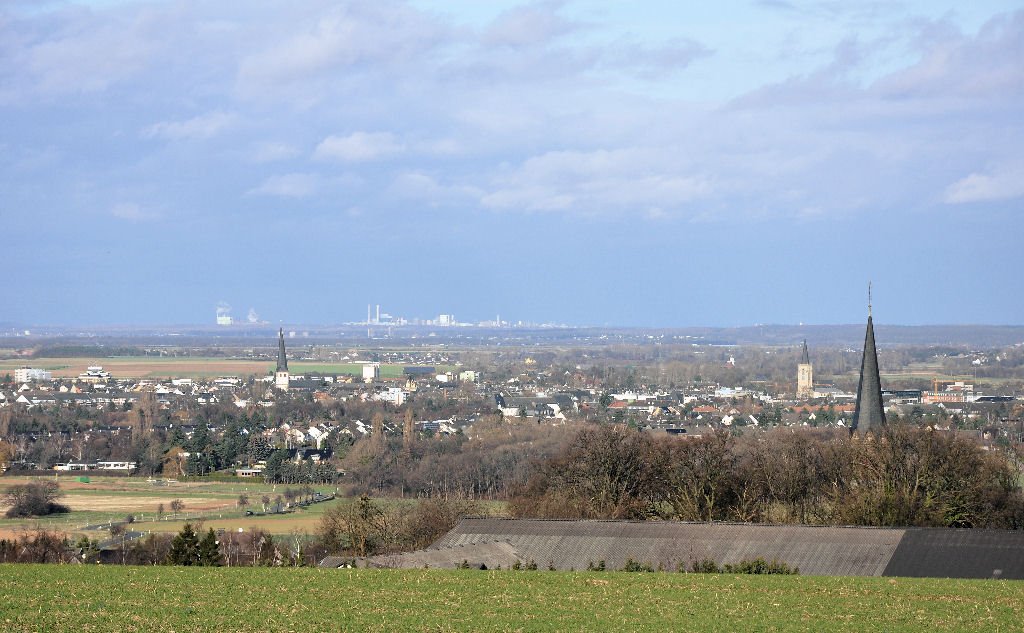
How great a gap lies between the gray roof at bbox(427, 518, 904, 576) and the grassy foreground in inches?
177

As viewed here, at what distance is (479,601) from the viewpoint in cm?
2631

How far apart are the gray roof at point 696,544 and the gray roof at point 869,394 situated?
1103 inches

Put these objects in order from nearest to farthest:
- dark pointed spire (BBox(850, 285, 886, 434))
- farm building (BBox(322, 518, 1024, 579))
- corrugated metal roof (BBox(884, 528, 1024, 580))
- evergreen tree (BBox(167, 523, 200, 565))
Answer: corrugated metal roof (BBox(884, 528, 1024, 580)) → farm building (BBox(322, 518, 1024, 579)) → evergreen tree (BBox(167, 523, 200, 565)) → dark pointed spire (BBox(850, 285, 886, 434))

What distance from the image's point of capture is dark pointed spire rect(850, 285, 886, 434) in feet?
213

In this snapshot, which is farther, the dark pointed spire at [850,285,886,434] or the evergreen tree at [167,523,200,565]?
the dark pointed spire at [850,285,886,434]

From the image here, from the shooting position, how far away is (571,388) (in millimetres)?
193125

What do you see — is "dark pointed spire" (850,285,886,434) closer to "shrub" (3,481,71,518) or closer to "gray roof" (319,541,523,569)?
"gray roof" (319,541,523,569)

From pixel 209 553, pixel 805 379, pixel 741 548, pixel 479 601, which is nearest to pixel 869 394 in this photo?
pixel 741 548

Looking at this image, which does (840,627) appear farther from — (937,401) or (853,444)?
(937,401)

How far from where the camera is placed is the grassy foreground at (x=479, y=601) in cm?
2347

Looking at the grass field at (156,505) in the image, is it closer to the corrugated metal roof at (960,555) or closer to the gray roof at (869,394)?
the gray roof at (869,394)

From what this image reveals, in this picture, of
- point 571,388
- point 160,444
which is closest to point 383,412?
point 160,444

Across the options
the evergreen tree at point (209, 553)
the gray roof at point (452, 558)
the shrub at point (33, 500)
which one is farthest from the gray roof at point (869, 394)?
the shrub at point (33, 500)

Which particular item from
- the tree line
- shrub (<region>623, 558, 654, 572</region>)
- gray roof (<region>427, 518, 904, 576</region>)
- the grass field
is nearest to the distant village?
the grass field
